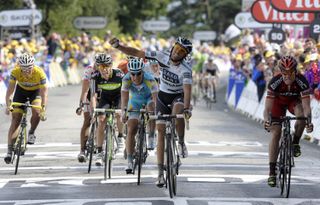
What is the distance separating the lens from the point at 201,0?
12094 cm

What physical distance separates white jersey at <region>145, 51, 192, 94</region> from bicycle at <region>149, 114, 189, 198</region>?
0.54 meters

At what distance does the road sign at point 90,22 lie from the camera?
60.6m

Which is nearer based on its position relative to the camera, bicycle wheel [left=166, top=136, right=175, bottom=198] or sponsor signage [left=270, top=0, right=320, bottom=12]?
bicycle wheel [left=166, top=136, right=175, bottom=198]

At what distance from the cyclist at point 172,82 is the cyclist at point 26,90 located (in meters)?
→ 2.80

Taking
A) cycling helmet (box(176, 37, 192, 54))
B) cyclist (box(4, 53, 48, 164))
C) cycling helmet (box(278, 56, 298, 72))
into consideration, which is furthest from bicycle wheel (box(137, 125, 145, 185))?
cyclist (box(4, 53, 48, 164))

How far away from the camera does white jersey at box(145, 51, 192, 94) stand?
45.6 feet

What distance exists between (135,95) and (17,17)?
26.7 meters

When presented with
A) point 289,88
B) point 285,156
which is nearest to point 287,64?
point 289,88

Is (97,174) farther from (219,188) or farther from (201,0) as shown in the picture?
(201,0)

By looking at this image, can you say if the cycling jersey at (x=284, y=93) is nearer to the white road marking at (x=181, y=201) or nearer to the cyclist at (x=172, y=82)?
the cyclist at (x=172, y=82)

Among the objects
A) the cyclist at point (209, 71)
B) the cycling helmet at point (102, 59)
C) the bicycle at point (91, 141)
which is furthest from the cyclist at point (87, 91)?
the cyclist at point (209, 71)

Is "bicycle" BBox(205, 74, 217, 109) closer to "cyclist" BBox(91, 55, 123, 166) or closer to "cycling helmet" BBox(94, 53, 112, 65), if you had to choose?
"cyclist" BBox(91, 55, 123, 166)

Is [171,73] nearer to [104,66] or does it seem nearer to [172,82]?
[172,82]

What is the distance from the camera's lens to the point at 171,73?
46.1 feet
